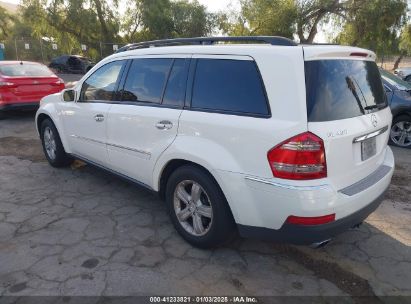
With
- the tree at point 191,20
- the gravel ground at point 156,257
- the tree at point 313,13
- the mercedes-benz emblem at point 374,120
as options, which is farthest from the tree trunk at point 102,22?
the mercedes-benz emblem at point 374,120

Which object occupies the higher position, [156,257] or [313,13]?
[313,13]

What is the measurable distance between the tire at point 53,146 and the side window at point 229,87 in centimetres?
289

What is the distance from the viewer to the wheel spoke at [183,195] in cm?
323

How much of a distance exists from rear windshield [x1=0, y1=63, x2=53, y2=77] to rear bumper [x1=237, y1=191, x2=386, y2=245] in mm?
8304

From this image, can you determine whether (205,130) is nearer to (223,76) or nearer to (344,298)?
(223,76)

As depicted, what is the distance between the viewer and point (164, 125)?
126 inches

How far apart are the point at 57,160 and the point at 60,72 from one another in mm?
21077

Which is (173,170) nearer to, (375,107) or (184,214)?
(184,214)

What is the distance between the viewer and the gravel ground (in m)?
2.76

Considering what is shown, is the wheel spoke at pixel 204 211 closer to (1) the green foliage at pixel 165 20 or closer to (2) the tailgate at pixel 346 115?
(2) the tailgate at pixel 346 115

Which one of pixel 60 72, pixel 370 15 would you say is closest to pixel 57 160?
pixel 370 15

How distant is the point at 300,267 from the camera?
9.91 feet

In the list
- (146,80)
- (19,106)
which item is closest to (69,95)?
(146,80)

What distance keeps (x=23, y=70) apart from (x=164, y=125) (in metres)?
7.55
